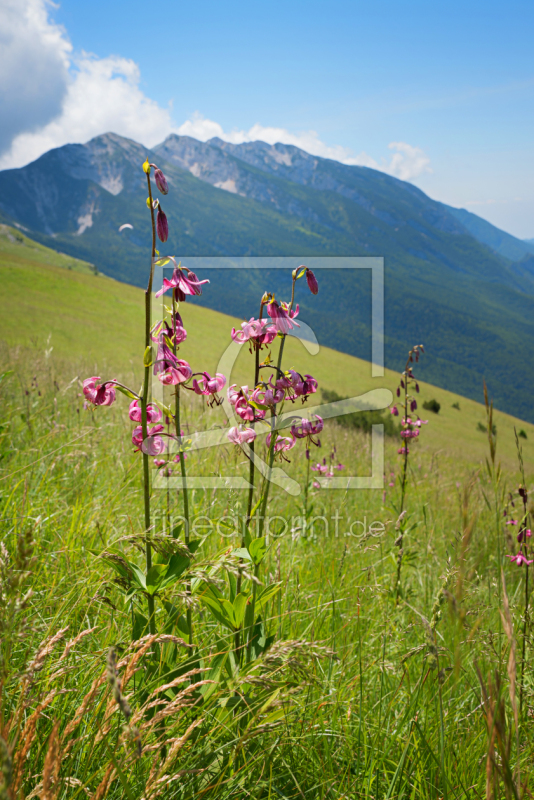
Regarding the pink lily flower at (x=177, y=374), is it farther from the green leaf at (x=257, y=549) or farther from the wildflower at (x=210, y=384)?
the green leaf at (x=257, y=549)

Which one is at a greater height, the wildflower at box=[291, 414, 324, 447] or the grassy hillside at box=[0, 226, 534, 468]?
the grassy hillside at box=[0, 226, 534, 468]

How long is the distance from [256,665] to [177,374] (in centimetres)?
98

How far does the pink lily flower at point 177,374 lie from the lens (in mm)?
1665

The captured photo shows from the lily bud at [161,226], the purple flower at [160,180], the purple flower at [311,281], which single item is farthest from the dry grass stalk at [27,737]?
the purple flower at [311,281]

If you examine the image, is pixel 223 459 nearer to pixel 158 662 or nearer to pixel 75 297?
pixel 158 662

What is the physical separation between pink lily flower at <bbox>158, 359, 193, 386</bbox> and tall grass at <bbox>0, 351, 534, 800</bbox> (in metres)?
0.41

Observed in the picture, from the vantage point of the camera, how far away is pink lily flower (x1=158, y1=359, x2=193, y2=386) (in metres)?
1.67

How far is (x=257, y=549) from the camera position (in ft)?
5.46

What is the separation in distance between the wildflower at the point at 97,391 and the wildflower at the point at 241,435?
1.58ft

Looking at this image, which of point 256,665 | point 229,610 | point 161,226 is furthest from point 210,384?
point 256,665

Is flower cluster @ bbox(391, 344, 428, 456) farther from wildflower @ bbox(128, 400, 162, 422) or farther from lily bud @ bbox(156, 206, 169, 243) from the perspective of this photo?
lily bud @ bbox(156, 206, 169, 243)

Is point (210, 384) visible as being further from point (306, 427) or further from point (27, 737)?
point (27, 737)

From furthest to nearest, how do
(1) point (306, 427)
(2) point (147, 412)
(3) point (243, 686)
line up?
(1) point (306, 427) → (2) point (147, 412) → (3) point (243, 686)

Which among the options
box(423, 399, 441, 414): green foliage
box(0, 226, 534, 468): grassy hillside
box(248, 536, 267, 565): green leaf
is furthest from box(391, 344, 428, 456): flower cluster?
box(423, 399, 441, 414): green foliage
